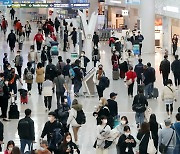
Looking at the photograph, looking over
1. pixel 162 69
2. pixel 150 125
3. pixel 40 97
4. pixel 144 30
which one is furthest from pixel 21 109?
pixel 144 30

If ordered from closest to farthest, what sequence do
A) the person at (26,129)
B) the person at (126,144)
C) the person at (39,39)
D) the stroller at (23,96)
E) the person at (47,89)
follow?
the person at (126,144) < the person at (26,129) < the person at (47,89) < the stroller at (23,96) < the person at (39,39)

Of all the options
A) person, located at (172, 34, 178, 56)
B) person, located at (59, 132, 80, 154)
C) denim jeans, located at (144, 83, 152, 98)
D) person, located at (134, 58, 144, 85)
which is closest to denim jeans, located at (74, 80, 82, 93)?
person, located at (134, 58, 144, 85)

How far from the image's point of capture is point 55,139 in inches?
484

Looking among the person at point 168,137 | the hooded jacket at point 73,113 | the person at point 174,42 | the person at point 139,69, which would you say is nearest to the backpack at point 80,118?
the hooded jacket at point 73,113

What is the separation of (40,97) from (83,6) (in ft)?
64.2

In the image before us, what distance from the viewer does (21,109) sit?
771 inches

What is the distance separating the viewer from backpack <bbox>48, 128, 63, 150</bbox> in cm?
1225

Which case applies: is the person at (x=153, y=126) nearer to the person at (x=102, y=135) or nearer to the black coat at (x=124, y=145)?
the person at (x=102, y=135)

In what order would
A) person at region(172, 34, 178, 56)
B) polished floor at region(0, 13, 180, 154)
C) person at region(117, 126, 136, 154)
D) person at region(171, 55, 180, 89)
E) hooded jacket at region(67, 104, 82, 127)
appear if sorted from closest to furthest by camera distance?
person at region(117, 126, 136, 154) → hooded jacket at region(67, 104, 82, 127) → polished floor at region(0, 13, 180, 154) → person at region(171, 55, 180, 89) → person at region(172, 34, 178, 56)

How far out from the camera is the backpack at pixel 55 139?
482 inches

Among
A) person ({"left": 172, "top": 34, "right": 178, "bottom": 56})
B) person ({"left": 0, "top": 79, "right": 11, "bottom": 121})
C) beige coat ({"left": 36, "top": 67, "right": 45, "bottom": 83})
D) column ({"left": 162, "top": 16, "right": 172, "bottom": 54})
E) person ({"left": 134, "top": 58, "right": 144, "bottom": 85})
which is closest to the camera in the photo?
person ({"left": 0, "top": 79, "right": 11, "bottom": 121})

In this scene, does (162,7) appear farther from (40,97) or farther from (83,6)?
(40,97)

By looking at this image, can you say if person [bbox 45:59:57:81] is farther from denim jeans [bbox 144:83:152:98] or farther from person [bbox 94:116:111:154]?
person [bbox 94:116:111:154]

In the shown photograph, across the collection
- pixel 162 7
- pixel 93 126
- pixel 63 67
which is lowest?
pixel 93 126
